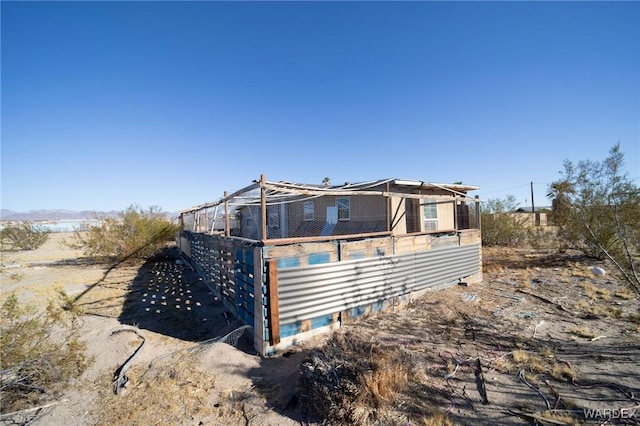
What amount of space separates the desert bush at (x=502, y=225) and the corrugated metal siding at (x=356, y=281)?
11.1 m

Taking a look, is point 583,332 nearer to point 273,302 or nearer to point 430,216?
point 273,302

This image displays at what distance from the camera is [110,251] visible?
43.5ft

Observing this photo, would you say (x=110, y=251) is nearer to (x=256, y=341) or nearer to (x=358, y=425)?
(x=256, y=341)

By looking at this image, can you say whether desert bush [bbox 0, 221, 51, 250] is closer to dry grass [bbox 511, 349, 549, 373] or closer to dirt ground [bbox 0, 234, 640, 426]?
dirt ground [bbox 0, 234, 640, 426]

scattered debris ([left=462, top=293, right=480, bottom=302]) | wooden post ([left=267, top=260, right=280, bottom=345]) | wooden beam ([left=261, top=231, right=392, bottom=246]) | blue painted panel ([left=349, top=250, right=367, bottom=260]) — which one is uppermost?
wooden beam ([left=261, top=231, right=392, bottom=246])

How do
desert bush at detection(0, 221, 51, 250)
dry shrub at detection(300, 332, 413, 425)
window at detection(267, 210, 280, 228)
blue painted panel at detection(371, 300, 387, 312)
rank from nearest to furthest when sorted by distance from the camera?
1. dry shrub at detection(300, 332, 413, 425)
2. blue painted panel at detection(371, 300, 387, 312)
3. window at detection(267, 210, 280, 228)
4. desert bush at detection(0, 221, 51, 250)

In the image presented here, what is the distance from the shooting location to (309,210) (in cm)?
1250

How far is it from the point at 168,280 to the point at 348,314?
754 cm

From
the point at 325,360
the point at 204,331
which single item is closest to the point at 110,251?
the point at 204,331

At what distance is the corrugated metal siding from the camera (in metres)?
4.42

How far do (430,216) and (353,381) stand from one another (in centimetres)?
858

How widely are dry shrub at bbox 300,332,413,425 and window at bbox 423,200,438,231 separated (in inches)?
295

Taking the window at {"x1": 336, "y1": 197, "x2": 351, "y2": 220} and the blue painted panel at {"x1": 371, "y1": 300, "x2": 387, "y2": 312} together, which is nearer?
the blue painted panel at {"x1": 371, "y1": 300, "x2": 387, "y2": 312}

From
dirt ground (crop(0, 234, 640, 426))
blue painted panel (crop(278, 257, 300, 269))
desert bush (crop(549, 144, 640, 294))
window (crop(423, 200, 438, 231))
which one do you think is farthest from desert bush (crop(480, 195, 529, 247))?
blue painted panel (crop(278, 257, 300, 269))
